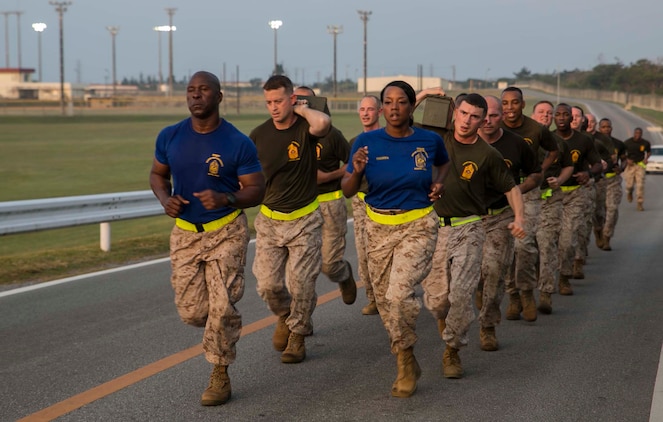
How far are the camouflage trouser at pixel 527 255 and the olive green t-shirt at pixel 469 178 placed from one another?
2300 mm

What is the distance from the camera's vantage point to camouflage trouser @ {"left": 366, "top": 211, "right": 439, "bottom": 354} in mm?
7219

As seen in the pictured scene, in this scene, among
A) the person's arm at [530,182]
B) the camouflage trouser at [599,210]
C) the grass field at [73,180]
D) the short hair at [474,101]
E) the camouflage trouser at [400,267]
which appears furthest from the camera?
the camouflage trouser at [599,210]

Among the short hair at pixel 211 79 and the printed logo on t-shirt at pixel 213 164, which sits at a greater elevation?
the short hair at pixel 211 79

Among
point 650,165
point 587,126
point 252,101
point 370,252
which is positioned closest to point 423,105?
point 370,252

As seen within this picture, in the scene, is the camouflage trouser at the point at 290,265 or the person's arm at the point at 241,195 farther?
the camouflage trouser at the point at 290,265

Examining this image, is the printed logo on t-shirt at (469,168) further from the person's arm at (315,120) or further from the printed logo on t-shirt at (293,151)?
the printed logo on t-shirt at (293,151)

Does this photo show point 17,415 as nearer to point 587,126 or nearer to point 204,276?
point 204,276

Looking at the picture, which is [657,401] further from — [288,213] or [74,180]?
[74,180]

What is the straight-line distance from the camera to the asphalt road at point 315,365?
6.64 meters

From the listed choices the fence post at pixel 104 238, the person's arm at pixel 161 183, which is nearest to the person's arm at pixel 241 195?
the person's arm at pixel 161 183

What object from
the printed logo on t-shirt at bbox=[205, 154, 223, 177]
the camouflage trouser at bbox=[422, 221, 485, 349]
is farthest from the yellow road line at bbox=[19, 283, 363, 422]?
the camouflage trouser at bbox=[422, 221, 485, 349]

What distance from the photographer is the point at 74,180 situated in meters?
31.9

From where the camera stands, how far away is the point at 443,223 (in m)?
8.17

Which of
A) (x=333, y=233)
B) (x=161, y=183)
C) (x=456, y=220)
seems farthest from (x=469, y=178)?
(x=161, y=183)
